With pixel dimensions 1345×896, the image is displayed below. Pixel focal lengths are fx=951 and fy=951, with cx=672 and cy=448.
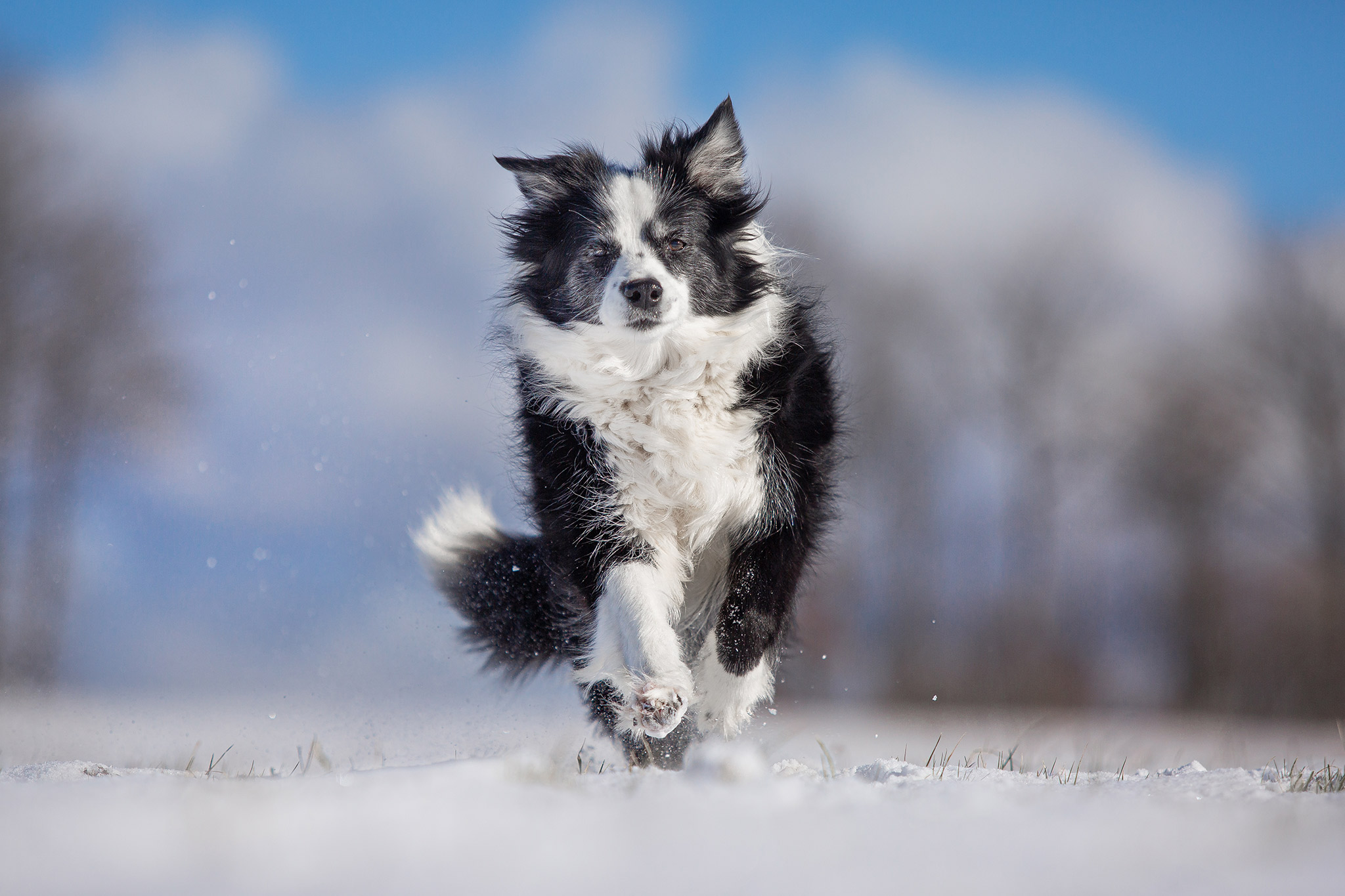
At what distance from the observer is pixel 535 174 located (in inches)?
168

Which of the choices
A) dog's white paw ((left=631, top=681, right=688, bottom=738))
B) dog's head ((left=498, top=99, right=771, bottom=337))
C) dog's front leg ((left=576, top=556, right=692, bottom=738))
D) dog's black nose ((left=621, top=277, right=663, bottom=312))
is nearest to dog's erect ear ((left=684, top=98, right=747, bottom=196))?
dog's head ((left=498, top=99, right=771, bottom=337))

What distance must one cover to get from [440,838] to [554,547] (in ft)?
5.85

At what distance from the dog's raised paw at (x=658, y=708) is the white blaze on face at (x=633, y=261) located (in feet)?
4.47

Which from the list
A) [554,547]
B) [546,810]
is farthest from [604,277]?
[546,810]

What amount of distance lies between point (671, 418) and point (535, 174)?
1339 millimetres

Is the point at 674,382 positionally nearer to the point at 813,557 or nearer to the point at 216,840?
the point at 813,557

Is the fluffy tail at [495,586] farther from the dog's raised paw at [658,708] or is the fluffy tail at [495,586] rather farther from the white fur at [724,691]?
the dog's raised paw at [658,708]

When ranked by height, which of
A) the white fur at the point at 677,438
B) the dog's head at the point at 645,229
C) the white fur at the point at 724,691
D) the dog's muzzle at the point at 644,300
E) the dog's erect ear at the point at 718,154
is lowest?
the white fur at the point at 724,691

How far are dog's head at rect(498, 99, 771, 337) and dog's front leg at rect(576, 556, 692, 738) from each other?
3.15 feet

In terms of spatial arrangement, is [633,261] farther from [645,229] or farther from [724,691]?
[724,691]

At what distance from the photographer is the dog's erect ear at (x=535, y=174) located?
13.8ft

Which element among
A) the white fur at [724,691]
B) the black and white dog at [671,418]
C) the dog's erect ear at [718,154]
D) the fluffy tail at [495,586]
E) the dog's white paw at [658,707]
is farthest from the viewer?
the fluffy tail at [495,586]

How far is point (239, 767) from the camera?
396 cm

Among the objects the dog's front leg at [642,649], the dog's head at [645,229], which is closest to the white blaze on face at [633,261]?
the dog's head at [645,229]
